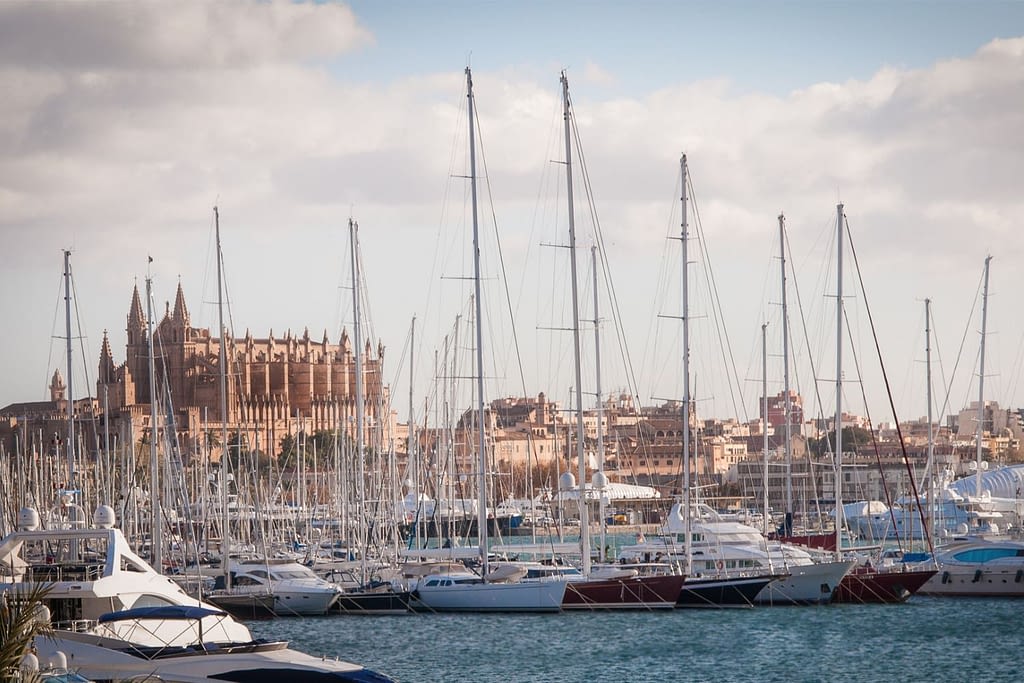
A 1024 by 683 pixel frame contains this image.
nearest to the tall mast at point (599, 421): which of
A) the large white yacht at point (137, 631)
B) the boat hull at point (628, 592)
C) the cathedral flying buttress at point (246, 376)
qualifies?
the boat hull at point (628, 592)

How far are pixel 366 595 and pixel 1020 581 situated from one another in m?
16.7

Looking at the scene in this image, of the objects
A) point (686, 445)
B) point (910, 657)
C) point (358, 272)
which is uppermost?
point (358, 272)

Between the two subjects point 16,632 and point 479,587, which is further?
point 479,587

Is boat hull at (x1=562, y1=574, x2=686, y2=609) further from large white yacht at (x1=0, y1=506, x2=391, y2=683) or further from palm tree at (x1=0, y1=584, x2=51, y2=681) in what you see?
palm tree at (x1=0, y1=584, x2=51, y2=681)

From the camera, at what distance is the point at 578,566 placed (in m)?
44.0

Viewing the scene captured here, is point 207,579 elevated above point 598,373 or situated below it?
below

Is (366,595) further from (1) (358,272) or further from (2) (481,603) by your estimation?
(1) (358,272)

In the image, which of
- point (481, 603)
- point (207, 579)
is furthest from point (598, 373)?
point (207, 579)

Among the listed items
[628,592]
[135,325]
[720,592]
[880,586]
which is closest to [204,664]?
[628,592]

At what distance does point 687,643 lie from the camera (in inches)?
1315

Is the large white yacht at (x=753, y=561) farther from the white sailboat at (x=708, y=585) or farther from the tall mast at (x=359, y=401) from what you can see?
the tall mast at (x=359, y=401)

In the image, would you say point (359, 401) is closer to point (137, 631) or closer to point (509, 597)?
point (509, 597)

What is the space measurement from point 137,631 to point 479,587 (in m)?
15.2

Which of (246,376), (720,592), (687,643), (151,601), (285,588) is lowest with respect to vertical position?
(687,643)
